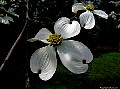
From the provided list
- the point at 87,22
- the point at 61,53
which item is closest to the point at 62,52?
the point at 61,53

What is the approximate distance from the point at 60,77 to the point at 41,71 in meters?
5.36

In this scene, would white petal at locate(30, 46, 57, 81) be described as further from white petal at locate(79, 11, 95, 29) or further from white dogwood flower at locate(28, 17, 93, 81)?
white petal at locate(79, 11, 95, 29)

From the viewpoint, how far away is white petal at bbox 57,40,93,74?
0.60 metres

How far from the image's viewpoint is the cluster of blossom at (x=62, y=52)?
0.61m

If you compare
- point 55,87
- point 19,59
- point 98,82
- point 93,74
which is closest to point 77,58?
point 55,87

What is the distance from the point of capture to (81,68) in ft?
1.95

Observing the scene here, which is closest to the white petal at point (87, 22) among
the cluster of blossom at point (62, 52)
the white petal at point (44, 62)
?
the cluster of blossom at point (62, 52)

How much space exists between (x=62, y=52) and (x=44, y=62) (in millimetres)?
46

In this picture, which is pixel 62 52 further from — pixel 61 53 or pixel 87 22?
pixel 87 22

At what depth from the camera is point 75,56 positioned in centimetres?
62

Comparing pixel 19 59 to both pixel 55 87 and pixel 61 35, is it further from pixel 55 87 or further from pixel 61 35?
pixel 61 35

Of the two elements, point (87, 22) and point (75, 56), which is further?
point (87, 22)

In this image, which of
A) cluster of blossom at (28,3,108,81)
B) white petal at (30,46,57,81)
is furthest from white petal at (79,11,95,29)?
white petal at (30,46,57,81)

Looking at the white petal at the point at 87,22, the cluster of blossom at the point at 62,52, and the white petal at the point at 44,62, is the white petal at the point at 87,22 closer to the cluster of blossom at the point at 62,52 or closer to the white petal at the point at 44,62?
the cluster of blossom at the point at 62,52
